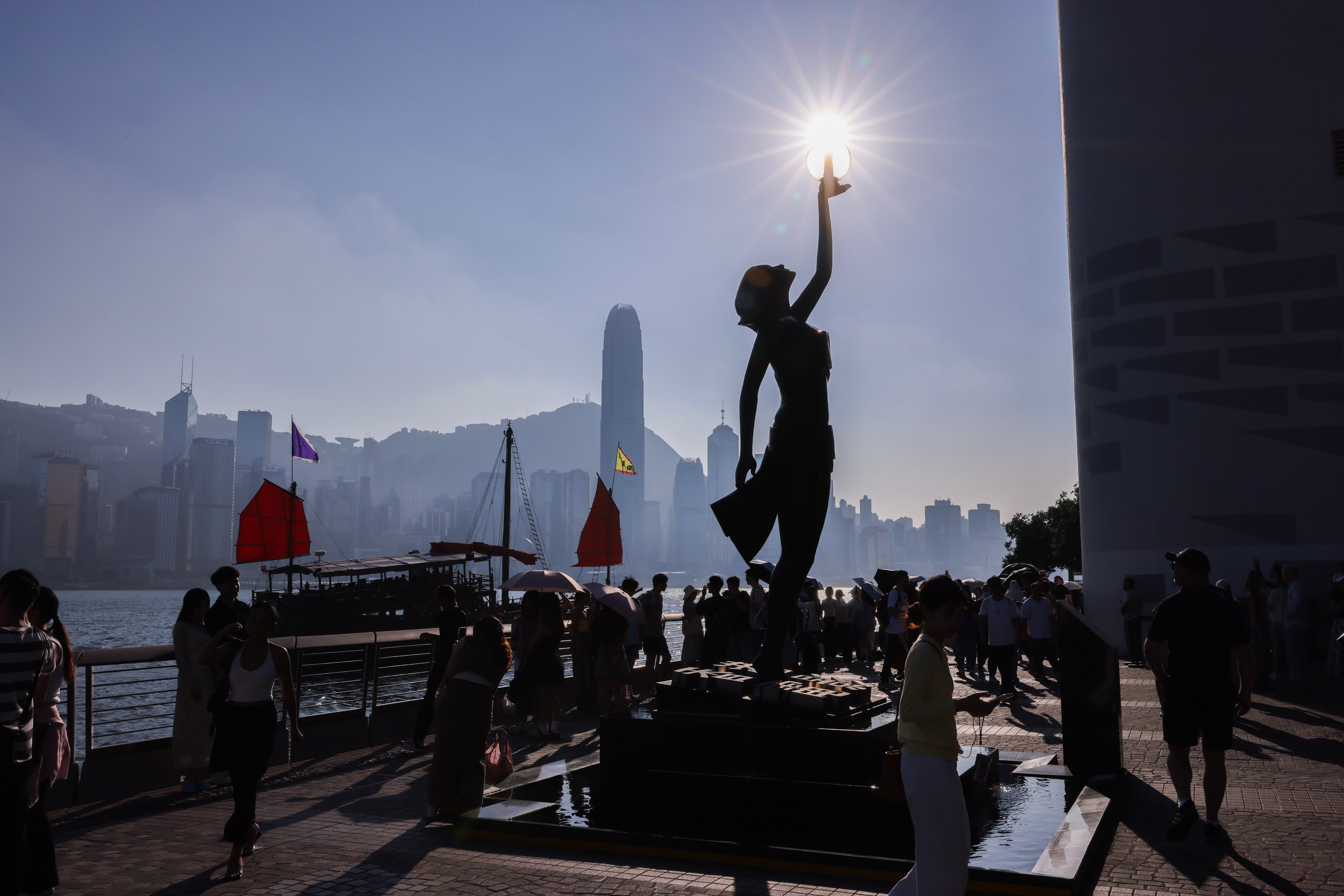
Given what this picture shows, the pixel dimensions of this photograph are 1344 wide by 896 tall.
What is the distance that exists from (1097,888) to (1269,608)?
11107 mm

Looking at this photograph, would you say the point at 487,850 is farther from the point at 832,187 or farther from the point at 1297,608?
the point at 1297,608

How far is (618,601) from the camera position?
37.4ft

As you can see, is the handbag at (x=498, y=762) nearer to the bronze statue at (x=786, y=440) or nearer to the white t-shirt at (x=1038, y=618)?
the bronze statue at (x=786, y=440)

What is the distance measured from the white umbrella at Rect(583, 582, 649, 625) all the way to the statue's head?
4.87 meters

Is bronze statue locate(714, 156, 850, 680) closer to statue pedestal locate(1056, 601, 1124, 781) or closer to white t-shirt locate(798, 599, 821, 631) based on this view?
statue pedestal locate(1056, 601, 1124, 781)

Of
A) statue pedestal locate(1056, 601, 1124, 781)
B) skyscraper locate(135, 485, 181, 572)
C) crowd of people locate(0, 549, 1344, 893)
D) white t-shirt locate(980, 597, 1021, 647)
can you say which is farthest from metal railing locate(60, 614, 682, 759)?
skyscraper locate(135, 485, 181, 572)

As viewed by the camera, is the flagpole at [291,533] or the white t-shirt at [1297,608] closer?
the white t-shirt at [1297,608]

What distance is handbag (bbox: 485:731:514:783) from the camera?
21.8ft

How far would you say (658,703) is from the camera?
6781 mm

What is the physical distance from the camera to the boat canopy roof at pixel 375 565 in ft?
154

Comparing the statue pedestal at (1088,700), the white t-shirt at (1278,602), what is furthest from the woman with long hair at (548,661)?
the white t-shirt at (1278,602)

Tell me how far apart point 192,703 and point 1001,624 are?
1009 centimetres

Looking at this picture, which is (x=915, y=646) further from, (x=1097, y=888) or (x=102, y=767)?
(x=102, y=767)

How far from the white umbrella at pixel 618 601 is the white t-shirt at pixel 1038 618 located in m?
7.20
